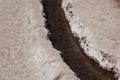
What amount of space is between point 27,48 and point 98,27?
4.71 feet

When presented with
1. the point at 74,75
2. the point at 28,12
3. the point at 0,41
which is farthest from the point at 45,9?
the point at 74,75

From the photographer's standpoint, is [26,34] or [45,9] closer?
[26,34]

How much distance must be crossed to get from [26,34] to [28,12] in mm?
877

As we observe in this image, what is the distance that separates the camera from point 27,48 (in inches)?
271

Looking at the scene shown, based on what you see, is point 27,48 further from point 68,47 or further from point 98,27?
point 98,27

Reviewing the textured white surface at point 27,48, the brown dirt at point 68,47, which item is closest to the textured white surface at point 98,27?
the brown dirt at point 68,47

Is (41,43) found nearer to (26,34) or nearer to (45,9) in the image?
(26,34)

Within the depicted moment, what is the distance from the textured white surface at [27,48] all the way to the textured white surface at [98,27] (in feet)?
2.06

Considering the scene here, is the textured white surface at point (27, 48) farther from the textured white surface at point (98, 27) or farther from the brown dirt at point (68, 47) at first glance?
the textured white surface at point (98, 27)

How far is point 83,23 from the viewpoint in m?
7.10

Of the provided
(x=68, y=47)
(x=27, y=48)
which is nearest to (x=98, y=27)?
(x=68, y=47)

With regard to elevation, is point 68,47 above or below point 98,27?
below

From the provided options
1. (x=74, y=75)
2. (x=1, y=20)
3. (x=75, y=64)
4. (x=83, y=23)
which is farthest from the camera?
(x=1, y=20)

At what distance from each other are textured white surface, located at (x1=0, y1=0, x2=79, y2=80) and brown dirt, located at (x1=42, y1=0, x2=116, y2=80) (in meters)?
0.21
